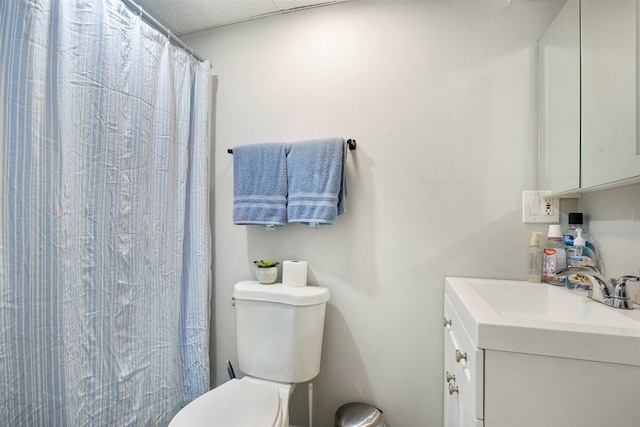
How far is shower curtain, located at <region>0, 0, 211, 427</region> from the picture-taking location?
744 mm

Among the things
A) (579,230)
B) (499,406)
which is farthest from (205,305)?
(579,230)

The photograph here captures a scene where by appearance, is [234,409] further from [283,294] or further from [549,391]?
[549,391]

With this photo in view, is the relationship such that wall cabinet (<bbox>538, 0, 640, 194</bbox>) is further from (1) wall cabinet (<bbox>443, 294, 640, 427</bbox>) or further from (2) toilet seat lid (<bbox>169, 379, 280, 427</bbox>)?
(2) toilet seat lid (<bbox>169, 379, 280, 427</bbox>)

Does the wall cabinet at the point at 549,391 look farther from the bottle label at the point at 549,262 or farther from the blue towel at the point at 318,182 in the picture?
the blue towel at the point at 318,182

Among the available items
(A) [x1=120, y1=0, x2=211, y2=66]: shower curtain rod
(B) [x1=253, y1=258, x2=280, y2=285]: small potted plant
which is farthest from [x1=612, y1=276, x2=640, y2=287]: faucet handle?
(A) [x1=120, y1=0, x2=211, y2=66]: shower curtain rod

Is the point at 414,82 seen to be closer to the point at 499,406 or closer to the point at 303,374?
the point at 499,406

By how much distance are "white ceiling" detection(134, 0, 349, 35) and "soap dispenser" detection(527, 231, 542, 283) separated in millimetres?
1350

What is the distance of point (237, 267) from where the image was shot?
138cm

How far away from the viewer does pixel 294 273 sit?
120cm

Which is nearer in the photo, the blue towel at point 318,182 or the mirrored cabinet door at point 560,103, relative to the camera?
the mirrored cabinet door at point 560,103

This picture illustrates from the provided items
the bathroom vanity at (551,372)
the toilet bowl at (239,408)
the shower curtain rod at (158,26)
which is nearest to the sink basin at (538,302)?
the bathroom vanity at (551,372)

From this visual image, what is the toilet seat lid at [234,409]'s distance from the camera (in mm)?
846

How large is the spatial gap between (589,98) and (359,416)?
4.46 feet

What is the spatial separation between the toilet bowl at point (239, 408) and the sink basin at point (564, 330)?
697 millimetres
